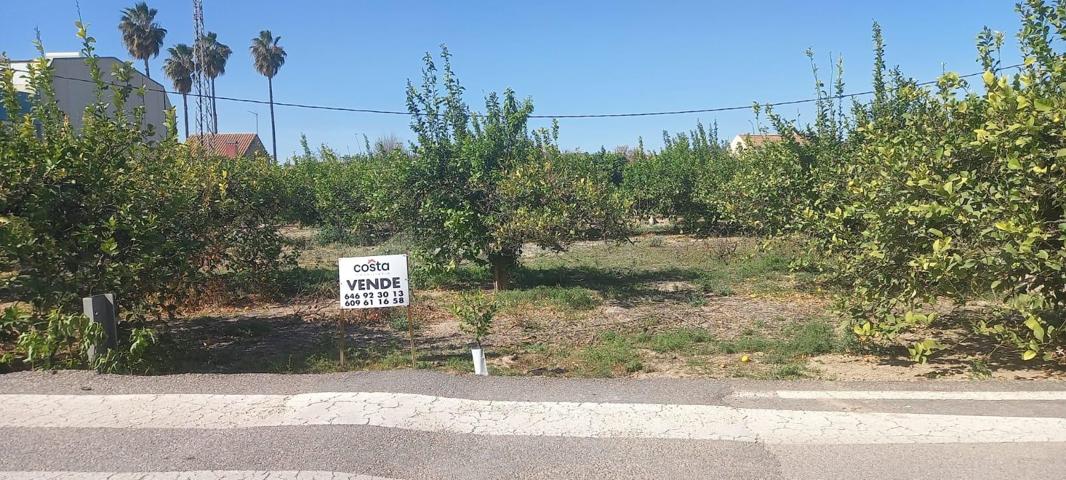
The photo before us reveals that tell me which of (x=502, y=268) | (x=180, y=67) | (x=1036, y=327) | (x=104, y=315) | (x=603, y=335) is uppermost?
(x=180, y=67)

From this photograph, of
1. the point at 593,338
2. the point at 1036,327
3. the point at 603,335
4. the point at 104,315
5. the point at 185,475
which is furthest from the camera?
the point at 603,335

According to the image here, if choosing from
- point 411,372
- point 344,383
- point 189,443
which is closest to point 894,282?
point 411,372

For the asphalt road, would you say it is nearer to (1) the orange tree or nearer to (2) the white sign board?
(2) the white sign board

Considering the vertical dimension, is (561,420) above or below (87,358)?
below

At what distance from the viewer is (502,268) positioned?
13.0m

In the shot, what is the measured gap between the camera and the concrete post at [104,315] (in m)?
6.31

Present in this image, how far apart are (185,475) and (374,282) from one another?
3.00m

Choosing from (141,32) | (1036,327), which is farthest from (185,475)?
(141,32)

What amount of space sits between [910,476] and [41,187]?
7.13 meters

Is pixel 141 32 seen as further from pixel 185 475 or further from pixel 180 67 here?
pixel 185 475

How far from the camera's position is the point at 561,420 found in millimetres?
4930

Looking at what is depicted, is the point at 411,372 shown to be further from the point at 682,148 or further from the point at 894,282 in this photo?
the point at 682,148

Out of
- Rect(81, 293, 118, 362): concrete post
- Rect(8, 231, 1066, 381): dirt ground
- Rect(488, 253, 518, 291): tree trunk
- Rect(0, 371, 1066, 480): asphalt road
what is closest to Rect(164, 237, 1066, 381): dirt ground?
Rect(8, 231, 1066, 381): dirt ground

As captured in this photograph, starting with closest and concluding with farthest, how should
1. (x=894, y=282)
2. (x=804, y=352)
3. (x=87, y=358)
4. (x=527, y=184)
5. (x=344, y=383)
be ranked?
(x=344, y=383) < (x=87, y=358) < (x=894, y=282) < (x=804, y=352) < (x=527, y=184)
